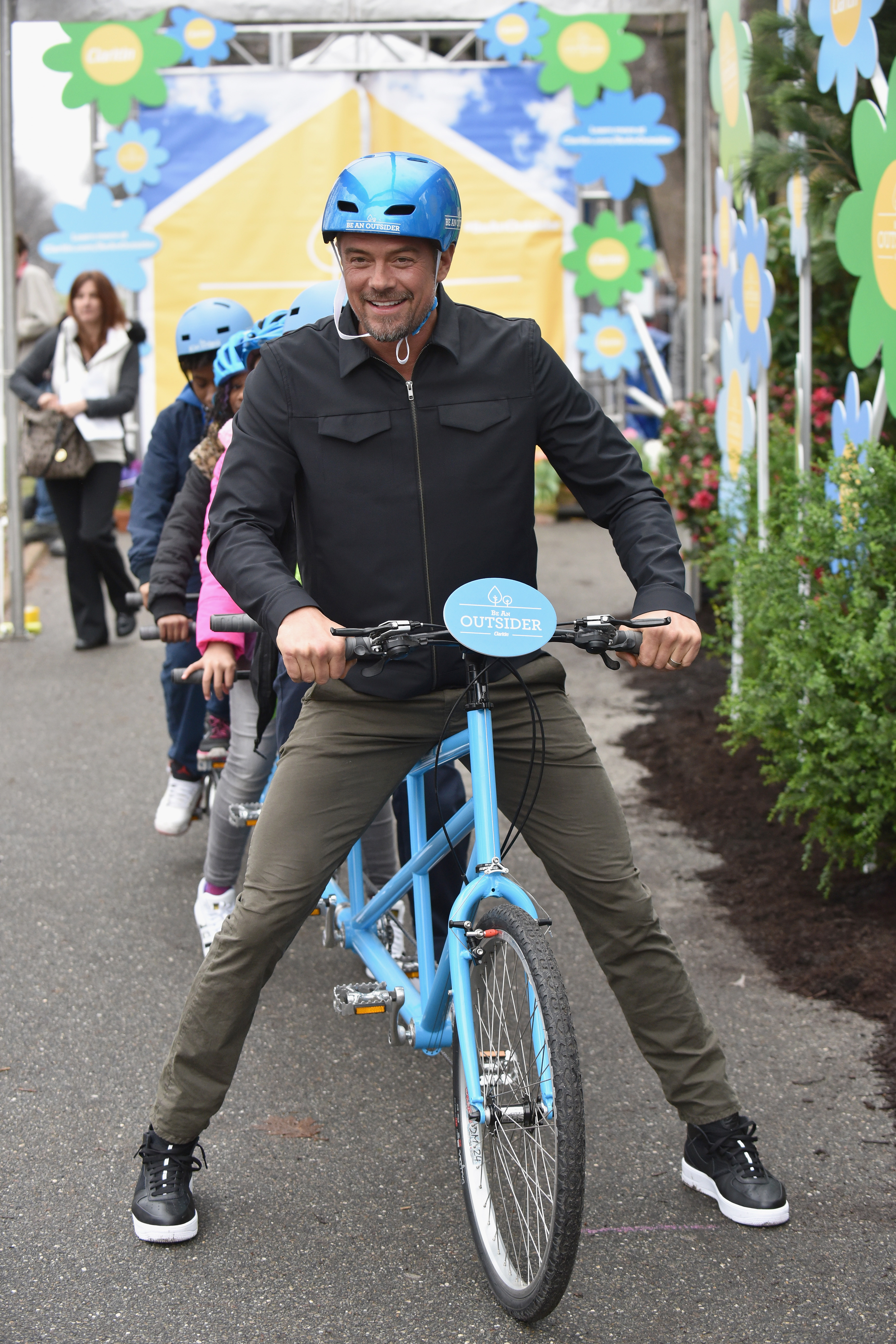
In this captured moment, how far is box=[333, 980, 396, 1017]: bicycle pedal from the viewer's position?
3.48 metres

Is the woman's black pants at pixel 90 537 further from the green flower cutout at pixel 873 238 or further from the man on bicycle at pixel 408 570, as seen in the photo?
the man on bicycle at pixel 408 570

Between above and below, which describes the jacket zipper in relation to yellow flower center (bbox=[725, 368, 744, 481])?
below

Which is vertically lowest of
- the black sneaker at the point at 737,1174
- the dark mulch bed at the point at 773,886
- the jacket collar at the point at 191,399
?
the black sneaker at the point at 737,1174

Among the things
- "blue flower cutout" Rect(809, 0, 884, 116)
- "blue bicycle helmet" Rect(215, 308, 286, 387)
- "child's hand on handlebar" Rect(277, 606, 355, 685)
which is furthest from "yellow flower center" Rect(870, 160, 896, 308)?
"child's hand on handlebar" Rect(277, 606, 355, 685)

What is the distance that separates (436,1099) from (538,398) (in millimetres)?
1853

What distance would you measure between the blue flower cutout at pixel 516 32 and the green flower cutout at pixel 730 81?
47.1 inches

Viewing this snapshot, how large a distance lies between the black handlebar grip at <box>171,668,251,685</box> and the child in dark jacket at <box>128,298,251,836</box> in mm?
212

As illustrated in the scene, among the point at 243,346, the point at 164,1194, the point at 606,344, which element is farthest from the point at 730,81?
the point at 164,1194

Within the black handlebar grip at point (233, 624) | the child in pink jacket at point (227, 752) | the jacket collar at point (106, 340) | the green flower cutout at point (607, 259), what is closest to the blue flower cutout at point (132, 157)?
the jacket collar at point (106, 340)

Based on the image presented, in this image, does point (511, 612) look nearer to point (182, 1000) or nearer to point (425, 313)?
point (425, 313)

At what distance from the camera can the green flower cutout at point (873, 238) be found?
180 inches

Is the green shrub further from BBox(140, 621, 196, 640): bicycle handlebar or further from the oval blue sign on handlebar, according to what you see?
BBox(140, 621, 196, 640): bicycle handlebar

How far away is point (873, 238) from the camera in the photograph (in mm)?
4711

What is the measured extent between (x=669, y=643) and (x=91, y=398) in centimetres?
679
